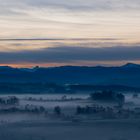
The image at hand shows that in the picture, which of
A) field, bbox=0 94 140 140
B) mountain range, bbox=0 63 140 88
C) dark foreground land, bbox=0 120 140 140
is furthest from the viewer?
mountain range, bbox=0 63 140 88

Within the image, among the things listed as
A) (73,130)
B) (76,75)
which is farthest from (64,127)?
(76,75)

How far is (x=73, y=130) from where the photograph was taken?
52.2 meters

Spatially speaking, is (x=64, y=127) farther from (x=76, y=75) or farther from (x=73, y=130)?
(x=76, y=75)

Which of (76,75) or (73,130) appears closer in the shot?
(73,130)

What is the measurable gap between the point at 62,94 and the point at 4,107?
27.0m

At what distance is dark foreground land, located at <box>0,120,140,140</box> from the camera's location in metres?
47.4

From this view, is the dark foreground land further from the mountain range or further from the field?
the mountain range

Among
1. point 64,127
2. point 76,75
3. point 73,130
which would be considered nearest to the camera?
point 73,130

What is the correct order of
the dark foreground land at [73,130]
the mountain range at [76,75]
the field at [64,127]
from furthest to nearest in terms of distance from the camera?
the mountain range at [76,75]
the field at [64,127]
the dark foreground land at [73,130]

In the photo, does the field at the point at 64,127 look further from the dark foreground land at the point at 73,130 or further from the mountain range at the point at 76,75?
the mountain range at the point at 76,75

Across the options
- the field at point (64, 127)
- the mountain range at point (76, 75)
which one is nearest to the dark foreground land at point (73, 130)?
the field at point (64, 127)

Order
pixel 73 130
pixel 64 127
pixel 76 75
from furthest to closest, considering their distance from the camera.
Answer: pixel 76 75, pixel 64 127, pixel 73 130

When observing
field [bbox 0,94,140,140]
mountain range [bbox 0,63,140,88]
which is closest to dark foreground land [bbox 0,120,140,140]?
field [bbox 0,94,140,140]

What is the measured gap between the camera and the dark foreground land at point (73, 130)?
4741cm
